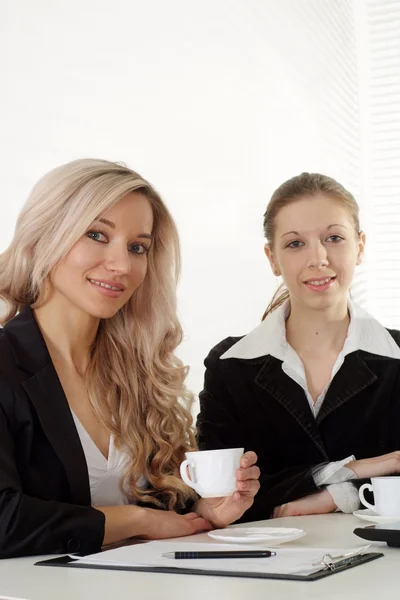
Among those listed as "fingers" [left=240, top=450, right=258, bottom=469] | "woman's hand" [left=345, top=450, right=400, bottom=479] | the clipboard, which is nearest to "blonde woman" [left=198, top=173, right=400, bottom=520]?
"woman's hand" [left=345, top=450, right=400, bottom=479]

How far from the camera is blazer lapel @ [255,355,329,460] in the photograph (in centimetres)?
256

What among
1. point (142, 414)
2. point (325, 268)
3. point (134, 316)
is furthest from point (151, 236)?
point (325, 268)

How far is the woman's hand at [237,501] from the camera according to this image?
1655 mm

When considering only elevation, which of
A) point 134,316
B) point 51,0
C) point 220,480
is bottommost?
point 220,480

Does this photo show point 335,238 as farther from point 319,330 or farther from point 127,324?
point 127,324

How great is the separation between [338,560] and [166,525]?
0.55 m

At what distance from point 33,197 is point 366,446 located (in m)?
1.27

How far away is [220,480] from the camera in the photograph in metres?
1.61

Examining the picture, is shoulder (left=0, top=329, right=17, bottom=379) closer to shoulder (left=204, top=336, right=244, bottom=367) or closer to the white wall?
the white wall

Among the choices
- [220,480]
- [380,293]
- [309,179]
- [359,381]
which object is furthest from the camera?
[380,293]

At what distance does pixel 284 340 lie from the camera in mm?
2713

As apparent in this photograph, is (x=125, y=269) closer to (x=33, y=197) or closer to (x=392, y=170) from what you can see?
(x=33, y=197)

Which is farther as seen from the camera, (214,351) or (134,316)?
(214,351)

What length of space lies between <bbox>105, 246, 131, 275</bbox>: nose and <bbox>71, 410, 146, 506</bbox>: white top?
344 millimetres
